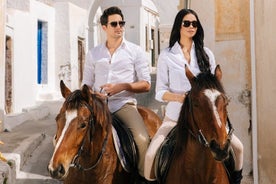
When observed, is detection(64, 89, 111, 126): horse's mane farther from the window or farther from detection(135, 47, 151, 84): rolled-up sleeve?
the window

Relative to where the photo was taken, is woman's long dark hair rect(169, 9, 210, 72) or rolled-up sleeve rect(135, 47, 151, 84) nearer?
woman's long dark hair rect(169, 9, 210, 72)

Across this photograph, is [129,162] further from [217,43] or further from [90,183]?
[217,43]

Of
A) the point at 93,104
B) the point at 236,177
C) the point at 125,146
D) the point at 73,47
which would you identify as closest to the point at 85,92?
the point at 93,104

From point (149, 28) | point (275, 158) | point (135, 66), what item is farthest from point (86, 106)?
point (149, 28)

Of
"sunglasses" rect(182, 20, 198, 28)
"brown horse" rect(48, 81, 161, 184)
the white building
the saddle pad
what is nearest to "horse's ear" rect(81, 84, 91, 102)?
"brown horse" rect(48, 81, 161, 184)

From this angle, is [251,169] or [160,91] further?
[251,169]

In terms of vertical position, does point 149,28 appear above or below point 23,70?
above

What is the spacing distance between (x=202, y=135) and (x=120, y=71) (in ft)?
4.17

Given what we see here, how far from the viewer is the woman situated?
11.3 feet

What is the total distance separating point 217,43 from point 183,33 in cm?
392

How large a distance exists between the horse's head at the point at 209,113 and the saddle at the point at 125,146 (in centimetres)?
68

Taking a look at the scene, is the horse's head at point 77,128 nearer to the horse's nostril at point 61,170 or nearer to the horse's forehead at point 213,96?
the horse's nostril at point 61,170

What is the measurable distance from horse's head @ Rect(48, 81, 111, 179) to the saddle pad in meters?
0.49

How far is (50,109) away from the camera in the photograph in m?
12.7
